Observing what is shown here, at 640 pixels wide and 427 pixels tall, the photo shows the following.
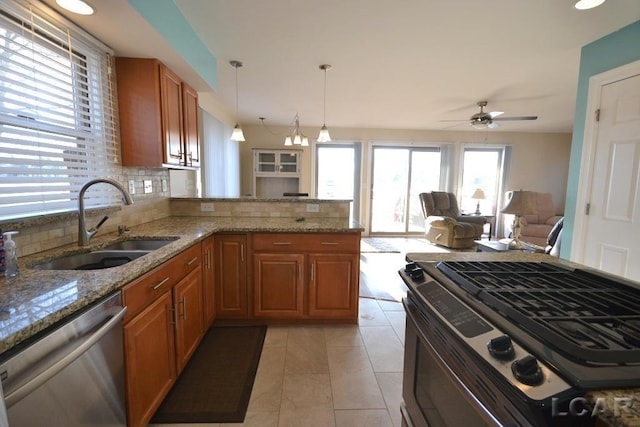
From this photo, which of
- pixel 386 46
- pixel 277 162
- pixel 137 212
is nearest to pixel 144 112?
pixel 137 212

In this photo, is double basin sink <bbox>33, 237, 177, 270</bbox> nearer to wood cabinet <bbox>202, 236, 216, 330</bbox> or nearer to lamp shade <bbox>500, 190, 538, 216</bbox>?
wood cabinet <bbox>202, 236, 216, 330</bbox>

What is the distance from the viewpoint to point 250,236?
2320 mm

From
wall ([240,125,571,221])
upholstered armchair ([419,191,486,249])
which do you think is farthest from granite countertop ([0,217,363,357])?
upholstered armchair ([419,191,486,249])

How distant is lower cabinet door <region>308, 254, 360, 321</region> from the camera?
237cm

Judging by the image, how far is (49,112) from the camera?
1.52m

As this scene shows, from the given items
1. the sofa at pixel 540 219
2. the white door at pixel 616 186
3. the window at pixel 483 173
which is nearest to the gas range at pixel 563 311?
the white door at pixel 616 186

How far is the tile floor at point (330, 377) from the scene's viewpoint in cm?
154

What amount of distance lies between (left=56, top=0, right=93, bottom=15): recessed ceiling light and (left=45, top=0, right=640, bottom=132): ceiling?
0.06 metres

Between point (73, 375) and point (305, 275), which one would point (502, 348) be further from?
point (305, 275)

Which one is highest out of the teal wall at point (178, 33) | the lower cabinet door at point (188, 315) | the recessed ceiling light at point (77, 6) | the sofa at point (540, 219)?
the teal wall at point (178, 33)

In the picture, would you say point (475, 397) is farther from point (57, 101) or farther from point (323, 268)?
point (57, 101)

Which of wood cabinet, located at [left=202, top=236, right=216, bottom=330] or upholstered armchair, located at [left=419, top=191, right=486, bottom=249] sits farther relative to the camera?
upholstered armchair, located at [left=419, top=191, right=486, bottom=249]

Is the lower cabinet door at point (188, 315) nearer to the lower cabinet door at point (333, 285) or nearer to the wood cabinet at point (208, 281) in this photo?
the wood cabinet at point (208, 281)

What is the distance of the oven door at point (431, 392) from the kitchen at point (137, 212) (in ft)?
4.45
